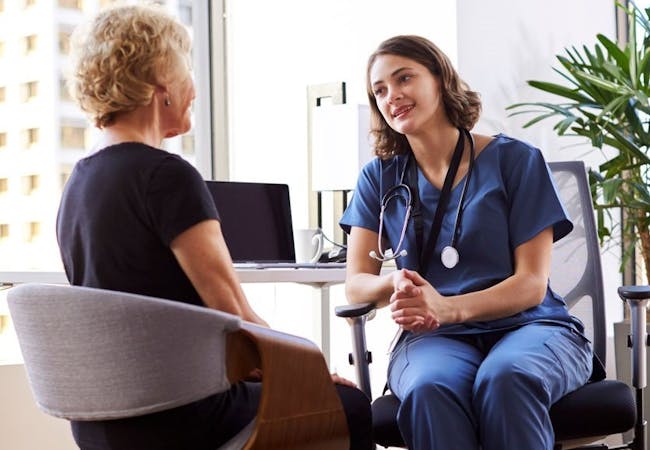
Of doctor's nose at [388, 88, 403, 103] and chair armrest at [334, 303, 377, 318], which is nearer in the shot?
chair armrest at [334, 303, 377, 318]

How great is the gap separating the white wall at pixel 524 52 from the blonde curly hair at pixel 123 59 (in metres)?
2.23

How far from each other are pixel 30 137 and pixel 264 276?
1590 millimetres

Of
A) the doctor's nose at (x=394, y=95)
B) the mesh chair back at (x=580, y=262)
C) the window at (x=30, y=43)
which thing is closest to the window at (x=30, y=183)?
the window at (x=30, y=43)

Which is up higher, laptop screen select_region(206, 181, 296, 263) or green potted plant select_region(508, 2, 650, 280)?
green potted plant select_region(508, 2, 650, 280)

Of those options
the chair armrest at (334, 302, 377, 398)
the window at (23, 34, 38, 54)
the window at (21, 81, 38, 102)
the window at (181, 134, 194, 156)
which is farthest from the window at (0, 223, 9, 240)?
the chair armrest at (334, 302, 377, 398)

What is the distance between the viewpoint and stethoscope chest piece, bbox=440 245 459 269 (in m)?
2.09

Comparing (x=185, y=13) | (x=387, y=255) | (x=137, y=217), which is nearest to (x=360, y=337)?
(x=387, y=255)

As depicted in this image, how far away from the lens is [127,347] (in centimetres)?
141

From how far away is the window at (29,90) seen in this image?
389cm

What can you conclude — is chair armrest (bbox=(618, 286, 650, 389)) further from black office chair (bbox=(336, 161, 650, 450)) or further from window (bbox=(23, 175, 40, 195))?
window (bbox=(23, 175, 40, 195))

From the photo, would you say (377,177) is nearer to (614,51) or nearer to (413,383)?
(413,383)

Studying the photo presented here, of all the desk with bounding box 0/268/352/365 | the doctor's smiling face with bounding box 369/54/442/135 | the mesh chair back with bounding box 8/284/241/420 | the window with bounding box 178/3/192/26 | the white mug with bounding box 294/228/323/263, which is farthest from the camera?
the window with bounding box 178/3/192/26

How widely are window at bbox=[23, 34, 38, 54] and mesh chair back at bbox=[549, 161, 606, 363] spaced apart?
235 cm

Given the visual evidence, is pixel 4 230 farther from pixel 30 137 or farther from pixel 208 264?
pixel 208 264
